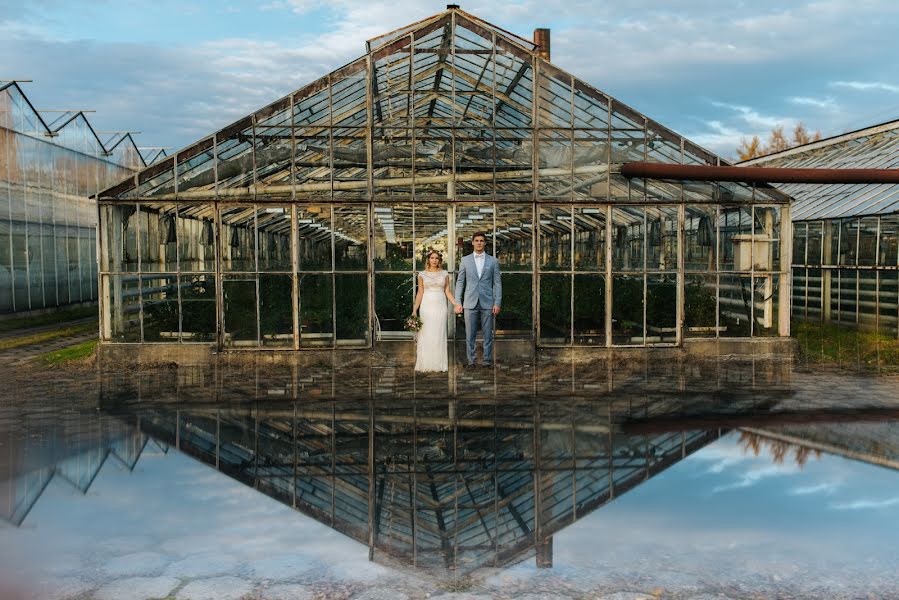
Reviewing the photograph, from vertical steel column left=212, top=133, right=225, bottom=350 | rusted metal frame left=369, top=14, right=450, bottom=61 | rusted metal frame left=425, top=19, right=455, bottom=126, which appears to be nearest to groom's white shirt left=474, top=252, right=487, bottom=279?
rusted metal frame left=425, top=19, right=455, bottom=126

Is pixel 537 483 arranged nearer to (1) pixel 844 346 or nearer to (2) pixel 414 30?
(2) pixel 414 30

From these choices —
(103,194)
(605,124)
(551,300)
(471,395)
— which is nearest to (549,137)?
(605,124)

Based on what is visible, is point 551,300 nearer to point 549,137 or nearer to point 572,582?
point 549,137

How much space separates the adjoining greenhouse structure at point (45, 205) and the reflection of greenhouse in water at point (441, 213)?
996 cm

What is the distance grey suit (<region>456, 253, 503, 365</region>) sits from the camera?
1420cm

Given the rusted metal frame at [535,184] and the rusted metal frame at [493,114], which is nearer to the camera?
the rusted metal frame at [493,114]

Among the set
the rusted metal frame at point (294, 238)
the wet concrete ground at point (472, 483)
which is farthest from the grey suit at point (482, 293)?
the rusted metal frame at point (294, 238)

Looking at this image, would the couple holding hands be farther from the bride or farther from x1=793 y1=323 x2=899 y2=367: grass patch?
x1=793 y1=323 x2=899 y2=367: grass patch

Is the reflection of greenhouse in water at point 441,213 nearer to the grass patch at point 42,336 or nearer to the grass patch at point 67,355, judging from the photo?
the grass patch at point 67,355

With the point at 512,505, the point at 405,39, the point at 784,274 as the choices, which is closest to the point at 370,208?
the point at 405,39

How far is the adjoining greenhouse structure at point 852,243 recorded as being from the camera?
2088 cm

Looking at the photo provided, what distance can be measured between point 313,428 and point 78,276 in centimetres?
2308

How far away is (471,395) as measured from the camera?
12.0 metres

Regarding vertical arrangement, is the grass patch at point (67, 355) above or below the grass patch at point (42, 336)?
below
